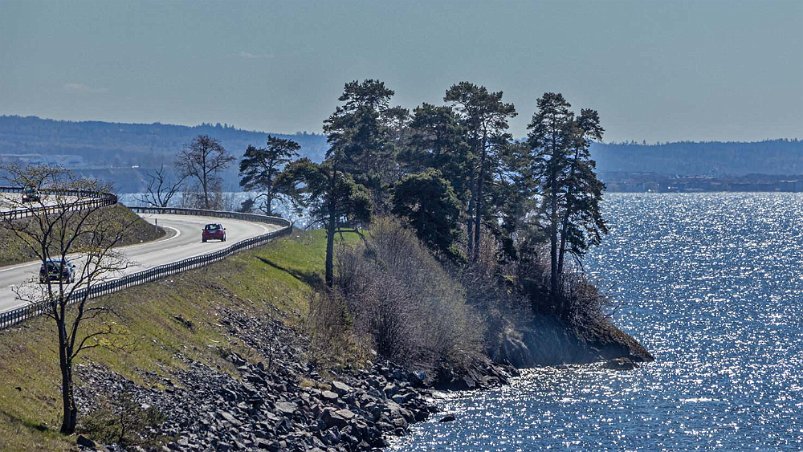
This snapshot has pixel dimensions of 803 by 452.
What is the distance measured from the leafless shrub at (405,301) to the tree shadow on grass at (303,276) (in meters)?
1.32

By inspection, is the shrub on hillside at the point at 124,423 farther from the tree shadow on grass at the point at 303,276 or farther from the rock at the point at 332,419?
the tree shadow on grass at the point at 303,276

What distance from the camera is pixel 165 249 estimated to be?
7131 cm

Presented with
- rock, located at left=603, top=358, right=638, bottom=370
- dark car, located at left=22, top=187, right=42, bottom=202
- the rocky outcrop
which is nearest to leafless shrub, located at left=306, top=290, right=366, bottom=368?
the rocky outcrop

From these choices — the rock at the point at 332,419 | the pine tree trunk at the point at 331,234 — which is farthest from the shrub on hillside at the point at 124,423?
the pine tree trunk at the point at 331,234

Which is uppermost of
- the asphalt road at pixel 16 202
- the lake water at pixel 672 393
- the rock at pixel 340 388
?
the asphalt road at pixel 16 202

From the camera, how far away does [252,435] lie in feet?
131

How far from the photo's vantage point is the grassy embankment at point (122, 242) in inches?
2295

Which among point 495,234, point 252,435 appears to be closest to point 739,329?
point 495,234

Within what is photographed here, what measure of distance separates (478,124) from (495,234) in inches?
345

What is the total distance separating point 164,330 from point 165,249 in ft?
84.3

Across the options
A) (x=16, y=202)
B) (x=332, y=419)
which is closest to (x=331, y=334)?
(x=332, y=419)

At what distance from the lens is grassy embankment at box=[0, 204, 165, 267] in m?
58.3

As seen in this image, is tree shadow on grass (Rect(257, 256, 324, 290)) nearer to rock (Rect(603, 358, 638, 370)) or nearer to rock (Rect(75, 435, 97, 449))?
rock (Rect(603, 358, 638, 370))

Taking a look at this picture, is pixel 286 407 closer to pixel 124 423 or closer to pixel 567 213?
pixel 124 423
